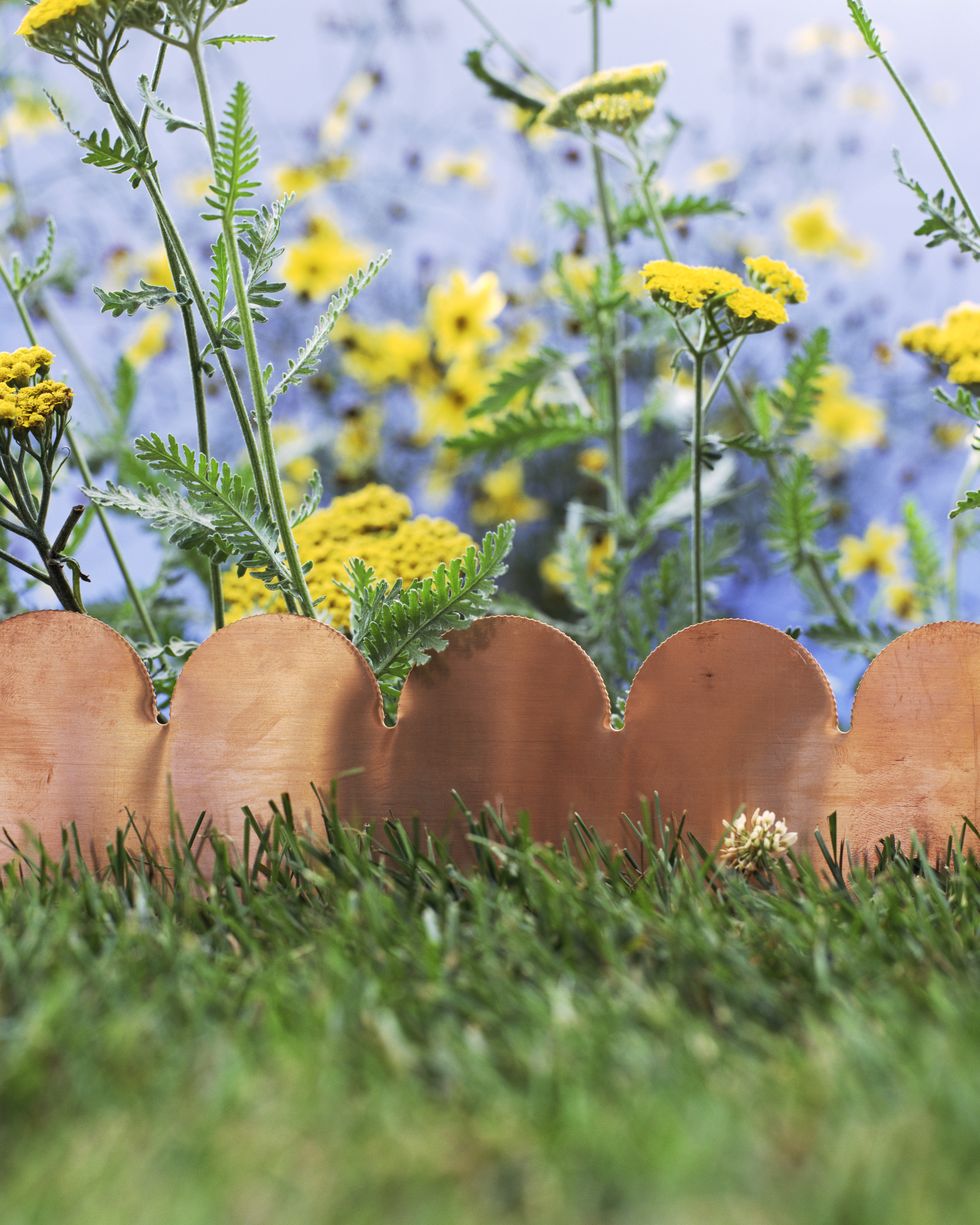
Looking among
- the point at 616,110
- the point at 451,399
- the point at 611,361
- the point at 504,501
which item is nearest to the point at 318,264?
the point at 451,399

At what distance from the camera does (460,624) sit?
0.84 metres

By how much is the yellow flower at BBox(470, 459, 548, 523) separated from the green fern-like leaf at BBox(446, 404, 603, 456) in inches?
36.0

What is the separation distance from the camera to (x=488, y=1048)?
0.51m

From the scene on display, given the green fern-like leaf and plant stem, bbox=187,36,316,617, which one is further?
the green fern-like leaf

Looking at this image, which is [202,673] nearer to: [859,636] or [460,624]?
[460,624]

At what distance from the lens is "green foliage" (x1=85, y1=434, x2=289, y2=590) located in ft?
2.71

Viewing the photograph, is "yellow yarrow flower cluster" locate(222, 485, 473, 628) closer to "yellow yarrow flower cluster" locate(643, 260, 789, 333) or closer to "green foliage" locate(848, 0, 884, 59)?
"yellow yarrow flower cluster" locate(643, 260, 789, 333)

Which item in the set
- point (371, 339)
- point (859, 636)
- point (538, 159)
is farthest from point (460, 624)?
point (538, 159)

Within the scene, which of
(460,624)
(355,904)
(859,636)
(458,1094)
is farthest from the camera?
(859,636)

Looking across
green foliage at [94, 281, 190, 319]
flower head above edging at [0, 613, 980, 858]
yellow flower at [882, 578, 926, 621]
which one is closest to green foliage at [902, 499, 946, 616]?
yellow flower at [882, 578, 926, 621]

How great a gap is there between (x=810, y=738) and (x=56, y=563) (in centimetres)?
53

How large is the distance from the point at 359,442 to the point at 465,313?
535 millimetres

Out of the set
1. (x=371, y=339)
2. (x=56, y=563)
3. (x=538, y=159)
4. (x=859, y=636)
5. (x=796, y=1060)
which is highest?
(x=538, y=159)

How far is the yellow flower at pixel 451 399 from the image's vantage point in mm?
2172
